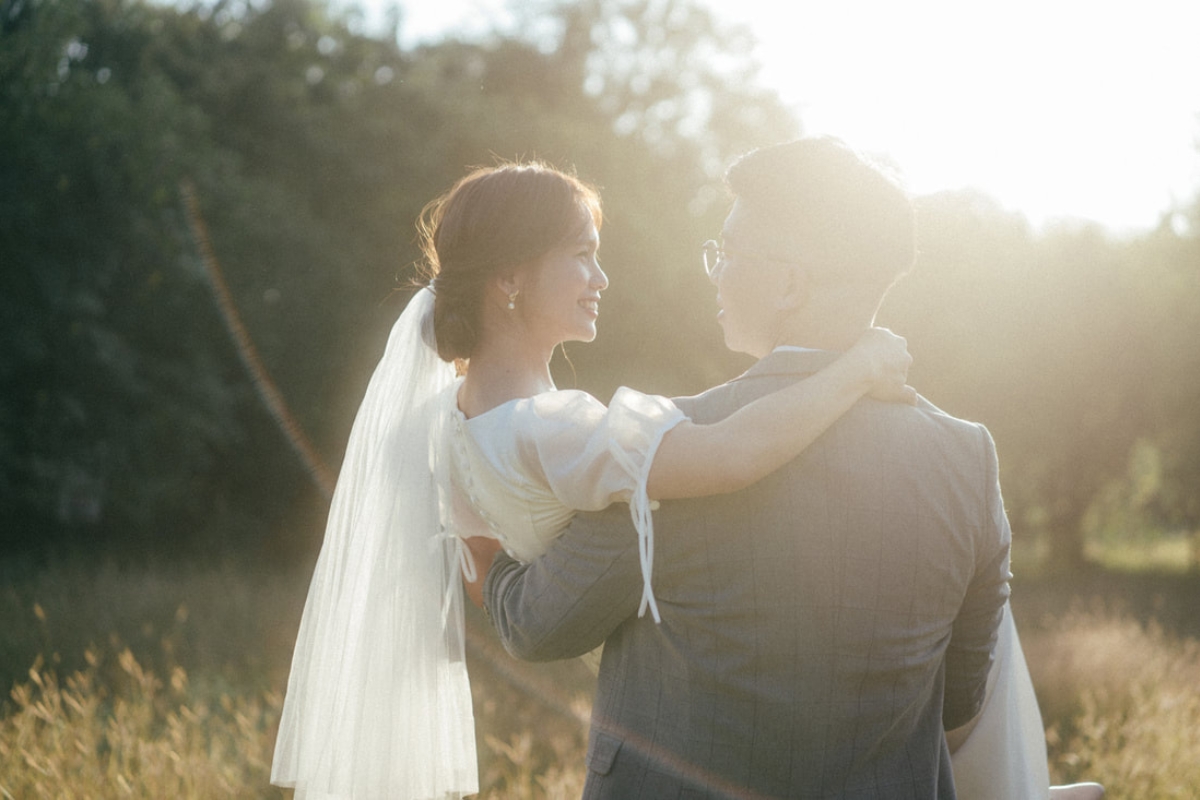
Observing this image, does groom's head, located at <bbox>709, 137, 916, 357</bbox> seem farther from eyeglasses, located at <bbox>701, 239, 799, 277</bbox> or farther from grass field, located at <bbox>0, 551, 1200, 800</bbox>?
grass field, located at <bbox>0, 551, 1200, 800</bbox>

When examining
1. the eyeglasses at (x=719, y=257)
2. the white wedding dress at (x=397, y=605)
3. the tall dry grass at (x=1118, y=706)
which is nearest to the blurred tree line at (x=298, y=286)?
the tall dry grass at (x=1118, y=706)

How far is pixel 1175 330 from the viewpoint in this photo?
19453mm

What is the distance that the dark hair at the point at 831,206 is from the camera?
2.04 meters

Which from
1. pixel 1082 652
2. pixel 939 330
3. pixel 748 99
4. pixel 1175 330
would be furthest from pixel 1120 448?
pixel 1082 652

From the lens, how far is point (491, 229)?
9.52ft

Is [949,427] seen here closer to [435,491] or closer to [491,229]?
[491,229]

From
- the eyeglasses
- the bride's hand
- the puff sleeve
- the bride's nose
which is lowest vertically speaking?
the puff sleeve

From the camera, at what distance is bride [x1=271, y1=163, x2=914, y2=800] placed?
9.49 feet

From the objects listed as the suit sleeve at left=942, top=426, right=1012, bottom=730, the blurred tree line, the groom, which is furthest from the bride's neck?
the blurred tree line

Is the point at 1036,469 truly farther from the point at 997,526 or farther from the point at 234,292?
the point at 997,526

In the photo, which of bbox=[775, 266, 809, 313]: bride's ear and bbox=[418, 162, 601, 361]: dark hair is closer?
bbox=[775, 266, 809, 313]: bride's ear

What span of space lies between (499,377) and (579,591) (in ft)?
3.22

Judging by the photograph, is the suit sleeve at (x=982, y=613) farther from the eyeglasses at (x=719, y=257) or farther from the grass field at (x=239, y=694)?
the grass field at (x=239, y=694)

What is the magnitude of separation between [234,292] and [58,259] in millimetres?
2720
